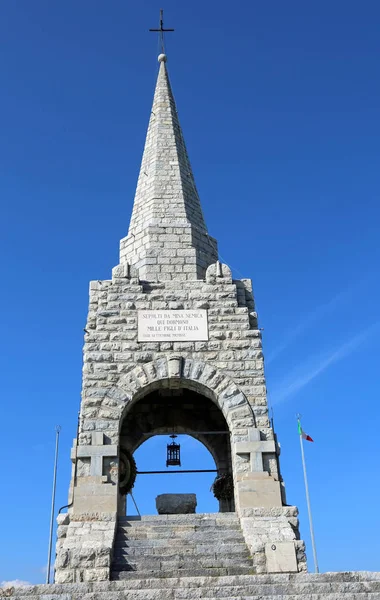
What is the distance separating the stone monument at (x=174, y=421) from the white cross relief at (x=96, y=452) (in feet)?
0.06

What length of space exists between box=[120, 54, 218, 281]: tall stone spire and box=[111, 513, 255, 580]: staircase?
5477 millimetres

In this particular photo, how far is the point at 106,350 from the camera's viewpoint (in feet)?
39.1

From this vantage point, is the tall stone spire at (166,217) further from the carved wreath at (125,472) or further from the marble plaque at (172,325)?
the carved wreath at (125,472)

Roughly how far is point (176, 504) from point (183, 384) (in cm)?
281

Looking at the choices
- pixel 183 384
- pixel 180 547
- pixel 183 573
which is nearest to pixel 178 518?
pixel 180 547

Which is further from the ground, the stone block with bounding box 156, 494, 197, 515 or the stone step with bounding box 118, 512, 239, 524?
the stone block with bounding box 156, 494, 197, 515

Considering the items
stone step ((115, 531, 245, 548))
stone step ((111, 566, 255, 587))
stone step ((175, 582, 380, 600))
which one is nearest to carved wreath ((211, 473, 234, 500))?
stone step ((115, 531, 245, 548))

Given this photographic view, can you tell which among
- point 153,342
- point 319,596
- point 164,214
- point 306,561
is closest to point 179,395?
point 153,342

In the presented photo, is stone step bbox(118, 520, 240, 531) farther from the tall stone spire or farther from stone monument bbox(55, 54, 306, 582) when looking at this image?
the tall stone spire

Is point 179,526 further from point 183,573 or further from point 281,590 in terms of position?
point 281,590

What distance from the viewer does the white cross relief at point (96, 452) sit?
1061 centimetres

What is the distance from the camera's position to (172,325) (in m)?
12.3

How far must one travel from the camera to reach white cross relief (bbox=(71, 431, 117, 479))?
10.6 metres

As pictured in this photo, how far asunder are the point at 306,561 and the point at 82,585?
148 inches
